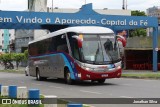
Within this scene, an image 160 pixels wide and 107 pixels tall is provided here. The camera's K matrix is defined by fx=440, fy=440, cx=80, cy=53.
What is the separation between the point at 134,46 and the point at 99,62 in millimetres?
29152

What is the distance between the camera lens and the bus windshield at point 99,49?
23.0 meters

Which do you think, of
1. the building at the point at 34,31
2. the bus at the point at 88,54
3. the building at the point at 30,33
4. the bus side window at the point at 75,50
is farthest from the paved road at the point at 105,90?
the building at the point at 34,31

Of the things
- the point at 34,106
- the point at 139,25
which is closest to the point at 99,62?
the point at 34,106

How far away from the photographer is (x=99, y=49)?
23172 mm

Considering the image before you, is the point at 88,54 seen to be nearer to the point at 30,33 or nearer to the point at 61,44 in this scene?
the point at 61,44

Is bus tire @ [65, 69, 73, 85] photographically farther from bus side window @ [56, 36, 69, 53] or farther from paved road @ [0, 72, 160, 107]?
bus side window @ [56, 36, 69, 53]

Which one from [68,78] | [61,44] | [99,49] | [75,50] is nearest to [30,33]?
[61,44]

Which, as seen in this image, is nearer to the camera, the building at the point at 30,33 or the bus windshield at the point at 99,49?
the bus windshield at the point at 99,49

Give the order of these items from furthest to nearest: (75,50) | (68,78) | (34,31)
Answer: (34,31)
(68,78)
(75,50)

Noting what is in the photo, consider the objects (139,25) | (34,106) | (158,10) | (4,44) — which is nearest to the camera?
(34,106)

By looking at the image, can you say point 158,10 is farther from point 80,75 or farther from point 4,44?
point 80,75

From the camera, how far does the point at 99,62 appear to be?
23.0 meters

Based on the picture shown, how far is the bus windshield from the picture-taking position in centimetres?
2300

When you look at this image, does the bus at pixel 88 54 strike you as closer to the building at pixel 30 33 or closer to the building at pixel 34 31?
the building at pixel 30 33
